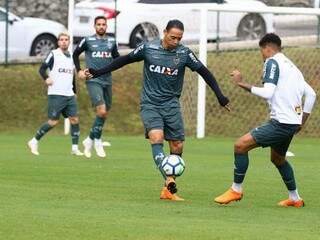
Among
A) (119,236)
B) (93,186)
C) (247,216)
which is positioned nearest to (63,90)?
(93,186)

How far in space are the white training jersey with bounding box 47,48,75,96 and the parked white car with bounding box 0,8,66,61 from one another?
11.1 meters

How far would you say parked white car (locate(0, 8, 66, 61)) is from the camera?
3259cm

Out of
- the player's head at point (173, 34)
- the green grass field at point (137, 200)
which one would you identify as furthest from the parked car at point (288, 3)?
the player's head at point (173, 34)

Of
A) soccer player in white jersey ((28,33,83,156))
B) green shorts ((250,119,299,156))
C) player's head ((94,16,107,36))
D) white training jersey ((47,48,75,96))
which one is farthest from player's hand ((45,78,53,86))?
green shorts ((250,119,299,156))

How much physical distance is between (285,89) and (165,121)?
6.09ft

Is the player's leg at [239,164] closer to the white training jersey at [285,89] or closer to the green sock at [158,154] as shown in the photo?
the white training jersey at [285,89]

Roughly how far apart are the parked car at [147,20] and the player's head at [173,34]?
56.0 feet

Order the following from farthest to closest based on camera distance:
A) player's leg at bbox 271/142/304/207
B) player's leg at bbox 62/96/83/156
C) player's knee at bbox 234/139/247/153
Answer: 1. player's leg at bbox 62/96/83/156
2. player's leg at bbox 271/142/304/207
3. player's knee at bbox 234/139/247/153

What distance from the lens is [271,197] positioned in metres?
14.8

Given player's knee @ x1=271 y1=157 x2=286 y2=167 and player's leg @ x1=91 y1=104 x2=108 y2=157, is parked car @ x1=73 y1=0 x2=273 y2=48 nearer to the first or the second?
player's leg @ x1=91 y1=104 x2=108 y2=157

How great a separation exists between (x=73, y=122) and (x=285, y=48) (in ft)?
38.3

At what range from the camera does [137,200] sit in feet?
45.4

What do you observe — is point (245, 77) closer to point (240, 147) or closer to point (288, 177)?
point (288, 177)

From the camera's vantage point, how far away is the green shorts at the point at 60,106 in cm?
2142
